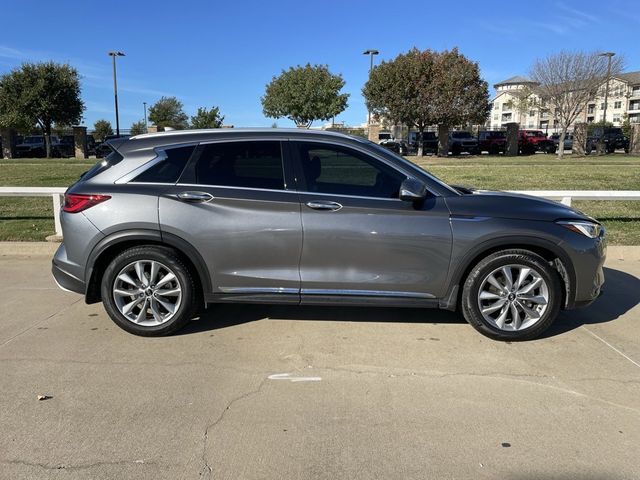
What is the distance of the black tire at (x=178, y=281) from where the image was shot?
448 centimetres

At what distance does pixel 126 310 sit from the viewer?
4.57 meters

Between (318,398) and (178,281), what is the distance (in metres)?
1.70

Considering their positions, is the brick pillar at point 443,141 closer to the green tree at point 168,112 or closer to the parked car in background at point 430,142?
the parked car in background at point 430,142

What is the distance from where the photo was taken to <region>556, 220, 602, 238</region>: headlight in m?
4.46

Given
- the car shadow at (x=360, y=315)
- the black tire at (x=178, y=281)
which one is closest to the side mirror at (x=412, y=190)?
the car shadow at (x=360, y=315)

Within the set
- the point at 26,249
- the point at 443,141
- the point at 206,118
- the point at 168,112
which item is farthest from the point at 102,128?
the point at 26,249

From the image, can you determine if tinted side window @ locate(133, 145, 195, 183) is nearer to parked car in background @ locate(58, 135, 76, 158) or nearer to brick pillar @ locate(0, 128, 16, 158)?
brick pillar @ locate(0, 128, 16, 158)

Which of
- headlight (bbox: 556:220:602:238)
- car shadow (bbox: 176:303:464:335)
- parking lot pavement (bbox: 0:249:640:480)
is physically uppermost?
headlight (bbox: 556:220:602:238)

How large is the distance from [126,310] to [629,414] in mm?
3878

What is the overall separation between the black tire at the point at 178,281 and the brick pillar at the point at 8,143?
37.8 meters

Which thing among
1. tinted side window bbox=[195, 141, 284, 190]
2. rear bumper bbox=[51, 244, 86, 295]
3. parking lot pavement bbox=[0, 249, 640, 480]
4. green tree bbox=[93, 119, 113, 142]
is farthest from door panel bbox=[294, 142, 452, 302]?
green tree bbox=[93, 119, 113, 142]

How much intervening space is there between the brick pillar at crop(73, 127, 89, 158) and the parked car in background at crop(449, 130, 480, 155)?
26628 mm

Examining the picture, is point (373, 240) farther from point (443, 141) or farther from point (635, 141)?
point (635, 141)

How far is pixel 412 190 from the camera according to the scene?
4.26 meters
